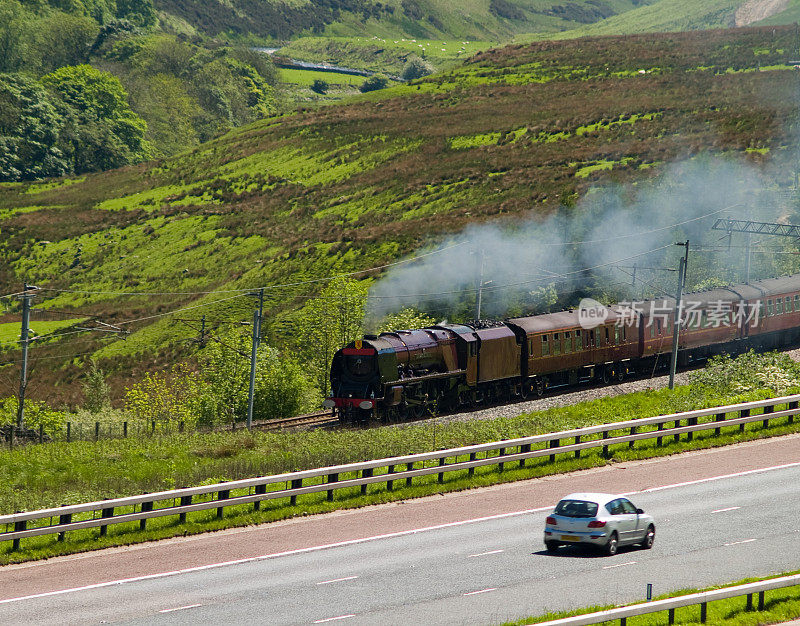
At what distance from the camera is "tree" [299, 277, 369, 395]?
5715 cm

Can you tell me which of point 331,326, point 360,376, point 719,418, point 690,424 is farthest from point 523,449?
point 331,326

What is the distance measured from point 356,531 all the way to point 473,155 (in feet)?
271

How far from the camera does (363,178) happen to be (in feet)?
340

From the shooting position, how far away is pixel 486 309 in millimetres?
60250

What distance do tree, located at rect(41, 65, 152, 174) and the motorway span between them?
13548cm

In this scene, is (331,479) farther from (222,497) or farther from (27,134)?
(27,134)

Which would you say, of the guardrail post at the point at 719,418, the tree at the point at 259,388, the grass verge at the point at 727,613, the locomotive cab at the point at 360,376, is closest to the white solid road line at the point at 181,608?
the grass verge at the point at 727,613

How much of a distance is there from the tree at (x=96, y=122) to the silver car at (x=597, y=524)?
13858cm

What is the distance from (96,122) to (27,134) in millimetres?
13639

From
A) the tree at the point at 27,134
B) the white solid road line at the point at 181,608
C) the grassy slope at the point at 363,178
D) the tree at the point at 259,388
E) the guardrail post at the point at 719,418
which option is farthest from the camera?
the tree at the point at 27,134

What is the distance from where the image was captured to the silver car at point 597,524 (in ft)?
62.2

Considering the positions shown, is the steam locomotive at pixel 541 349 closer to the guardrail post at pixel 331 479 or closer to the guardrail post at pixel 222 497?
the guardrail post at pixel 331 479

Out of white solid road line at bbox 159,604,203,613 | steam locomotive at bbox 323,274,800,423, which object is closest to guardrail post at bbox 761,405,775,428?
steam locomotive at bbox 323,274,800,423

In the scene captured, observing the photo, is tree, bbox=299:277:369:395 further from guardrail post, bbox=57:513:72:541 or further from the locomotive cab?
guardrail post, bbox=57:513:72:541
